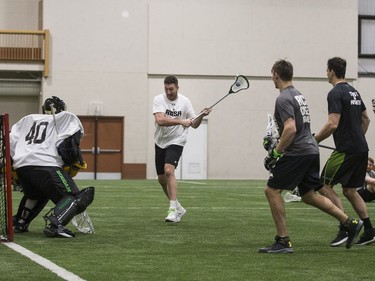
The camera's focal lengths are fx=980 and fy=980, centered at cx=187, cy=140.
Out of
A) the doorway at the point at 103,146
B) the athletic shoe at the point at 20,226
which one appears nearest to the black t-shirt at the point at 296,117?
the athletic shoe at the point at 20,226

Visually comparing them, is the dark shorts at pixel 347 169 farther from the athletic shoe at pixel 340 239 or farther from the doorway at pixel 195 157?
the doorway at pixel 195 157

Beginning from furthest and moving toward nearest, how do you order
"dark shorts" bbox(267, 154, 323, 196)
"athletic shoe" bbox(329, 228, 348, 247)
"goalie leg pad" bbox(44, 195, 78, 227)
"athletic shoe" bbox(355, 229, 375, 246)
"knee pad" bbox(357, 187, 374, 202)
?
"knee pad" bbox(357, 187, 374, 202) → "goalie leg pad" bbox(44, 195, 78, 227) → "athletic shoe" bbox(355, 229, 375, 246) → "athletic shoe" bbox(329, 228, 348, 247) → "dark shorts" bbox(267, 154, 323, 196)

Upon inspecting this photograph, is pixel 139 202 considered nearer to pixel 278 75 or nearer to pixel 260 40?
pixel 278 75

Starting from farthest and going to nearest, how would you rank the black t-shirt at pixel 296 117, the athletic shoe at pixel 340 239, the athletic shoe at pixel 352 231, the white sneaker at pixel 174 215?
the white sneaker at pixel 174 215, the athletic shoe at pixel 340 239, the athletic shoe at pixel 352 231, the black t-shirt at pixel 296 117

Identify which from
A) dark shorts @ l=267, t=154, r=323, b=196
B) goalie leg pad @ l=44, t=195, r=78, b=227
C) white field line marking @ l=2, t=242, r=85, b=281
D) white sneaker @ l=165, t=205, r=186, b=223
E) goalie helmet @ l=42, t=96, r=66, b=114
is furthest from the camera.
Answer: white sneaker @ l=165, t=205, r=186, b=223

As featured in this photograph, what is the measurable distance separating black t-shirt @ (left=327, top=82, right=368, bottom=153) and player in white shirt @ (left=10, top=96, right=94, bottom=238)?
9.09 feet

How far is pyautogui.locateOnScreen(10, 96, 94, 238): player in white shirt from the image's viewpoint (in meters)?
10.7

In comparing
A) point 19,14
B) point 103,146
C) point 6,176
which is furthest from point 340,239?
point 19,14

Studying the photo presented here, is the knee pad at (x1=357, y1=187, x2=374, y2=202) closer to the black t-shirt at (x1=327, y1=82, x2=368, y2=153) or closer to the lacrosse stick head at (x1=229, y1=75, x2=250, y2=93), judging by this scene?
the lacrosse stick head at (x1=229, y1=75, x2=250, y2=93)

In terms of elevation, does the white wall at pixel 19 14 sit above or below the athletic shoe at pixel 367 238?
above

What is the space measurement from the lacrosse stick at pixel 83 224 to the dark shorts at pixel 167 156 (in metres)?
2.42

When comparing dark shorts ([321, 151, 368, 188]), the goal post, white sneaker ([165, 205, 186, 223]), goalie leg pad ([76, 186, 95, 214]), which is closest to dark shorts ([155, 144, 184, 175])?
white sneaker ([165, 205, 186, 223])

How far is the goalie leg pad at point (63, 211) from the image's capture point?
34.5 ft

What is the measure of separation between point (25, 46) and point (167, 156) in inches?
890
